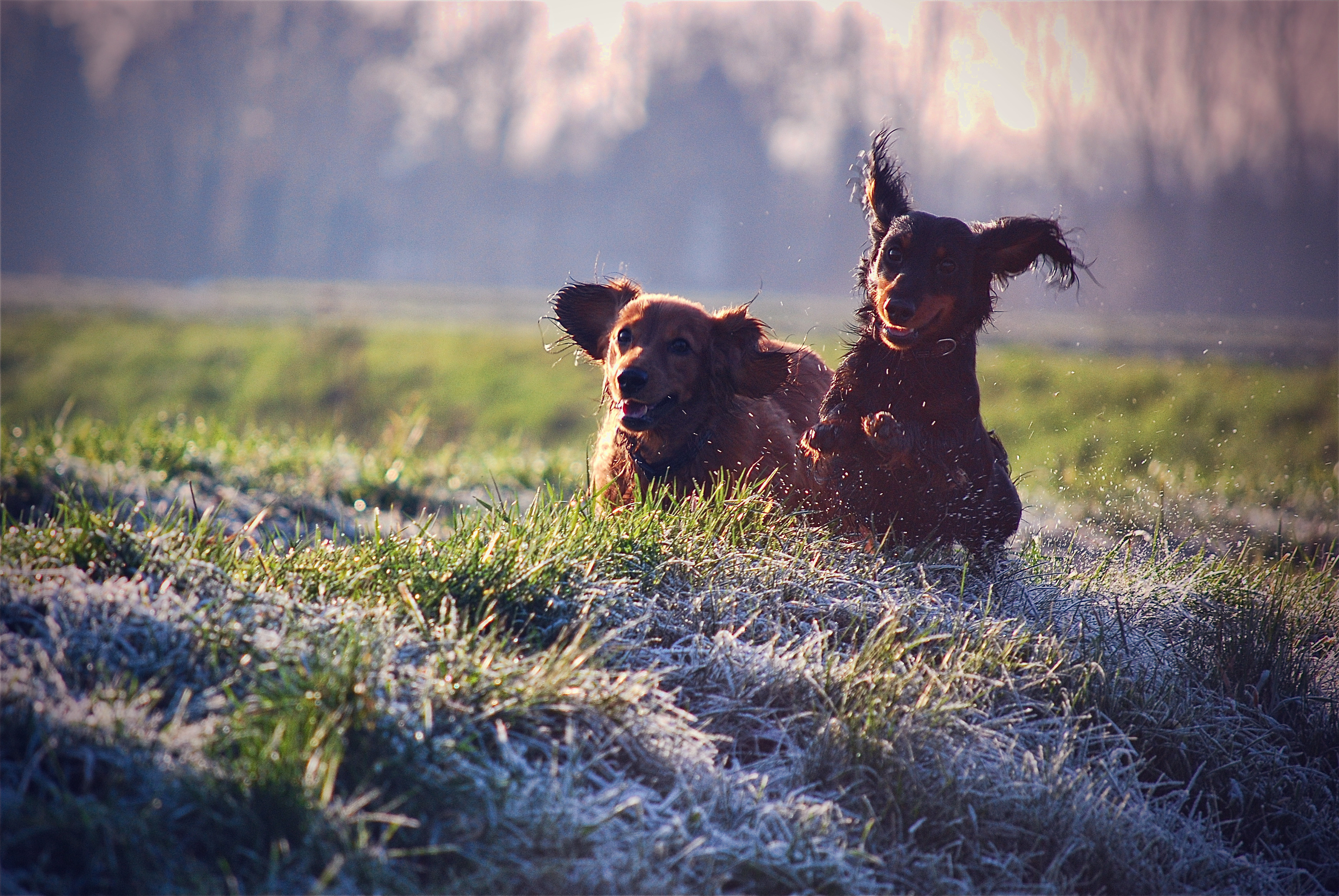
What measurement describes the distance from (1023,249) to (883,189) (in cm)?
62

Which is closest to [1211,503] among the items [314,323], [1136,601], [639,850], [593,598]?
[1136,601]

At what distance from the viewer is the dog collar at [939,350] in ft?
11.8

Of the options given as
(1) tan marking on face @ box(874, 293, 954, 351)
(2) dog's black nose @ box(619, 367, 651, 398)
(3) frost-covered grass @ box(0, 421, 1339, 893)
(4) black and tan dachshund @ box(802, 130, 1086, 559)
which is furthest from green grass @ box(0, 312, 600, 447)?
(3) frost-covered grass @ box(0, 421, 1339, 893)

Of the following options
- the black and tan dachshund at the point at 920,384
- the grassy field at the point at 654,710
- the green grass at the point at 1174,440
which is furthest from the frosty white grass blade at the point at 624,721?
the green grass at the point at 1174,440

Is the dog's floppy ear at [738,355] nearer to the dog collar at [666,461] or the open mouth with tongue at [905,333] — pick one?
the dog collar at [666,461]

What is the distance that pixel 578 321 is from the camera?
181 inches

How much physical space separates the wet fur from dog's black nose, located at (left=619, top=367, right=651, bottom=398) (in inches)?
1.2

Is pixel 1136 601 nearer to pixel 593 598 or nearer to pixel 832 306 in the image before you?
pixel 593 598

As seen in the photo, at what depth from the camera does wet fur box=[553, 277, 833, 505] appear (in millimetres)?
4055

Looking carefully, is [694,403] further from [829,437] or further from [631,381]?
[829,437]

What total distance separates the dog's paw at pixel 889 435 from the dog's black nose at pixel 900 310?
1.18 ft

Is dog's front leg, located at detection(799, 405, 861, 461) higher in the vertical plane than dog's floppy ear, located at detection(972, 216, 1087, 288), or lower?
lower

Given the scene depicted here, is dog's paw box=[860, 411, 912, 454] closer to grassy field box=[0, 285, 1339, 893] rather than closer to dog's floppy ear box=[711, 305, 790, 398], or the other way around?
grassy field box=[0, 285, 1339, 893]

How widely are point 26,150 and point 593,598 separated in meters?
66.9
